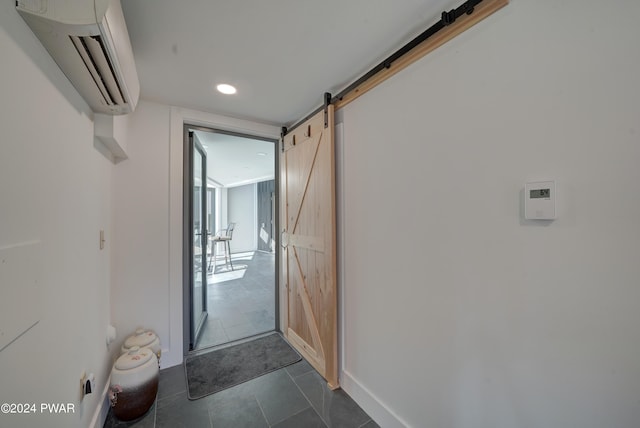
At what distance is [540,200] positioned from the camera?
899 millimetres

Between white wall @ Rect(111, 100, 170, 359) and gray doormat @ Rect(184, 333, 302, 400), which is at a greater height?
white wall @ Rect(111, 100, 170, 359)

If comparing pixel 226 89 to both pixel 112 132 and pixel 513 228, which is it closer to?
pixel 112 132

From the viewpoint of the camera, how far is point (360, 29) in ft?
4.33

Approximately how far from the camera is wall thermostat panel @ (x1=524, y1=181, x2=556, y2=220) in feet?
Answer: 2.86

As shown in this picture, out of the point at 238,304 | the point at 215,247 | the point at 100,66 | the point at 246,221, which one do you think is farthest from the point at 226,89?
the point at 246,221

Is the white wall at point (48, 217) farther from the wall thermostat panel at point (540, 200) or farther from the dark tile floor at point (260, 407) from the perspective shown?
the wall thermostat panel at point (540, 200)

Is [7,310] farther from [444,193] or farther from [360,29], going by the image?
[360,29]

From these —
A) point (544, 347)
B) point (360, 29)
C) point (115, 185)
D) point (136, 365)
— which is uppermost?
point (360, 29)

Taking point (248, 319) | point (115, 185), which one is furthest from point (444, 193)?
point (248, 319)

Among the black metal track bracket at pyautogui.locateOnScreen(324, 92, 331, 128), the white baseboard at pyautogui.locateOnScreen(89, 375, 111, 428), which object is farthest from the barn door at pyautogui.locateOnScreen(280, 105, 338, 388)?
the white baseboard at pyautogui.locateOnScreen(89, 375, 111, 428)

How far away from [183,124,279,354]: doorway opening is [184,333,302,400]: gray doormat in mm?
209

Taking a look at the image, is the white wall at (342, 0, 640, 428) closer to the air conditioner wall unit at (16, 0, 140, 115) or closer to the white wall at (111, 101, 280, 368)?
the air conditioner wall unit at (16, 0, 140, 115)

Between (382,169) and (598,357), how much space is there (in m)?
1.21

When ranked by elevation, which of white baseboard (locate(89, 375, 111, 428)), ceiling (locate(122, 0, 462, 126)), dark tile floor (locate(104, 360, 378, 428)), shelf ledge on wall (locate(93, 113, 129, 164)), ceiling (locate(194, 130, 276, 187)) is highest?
ceiling (locate(194, 130, 276, 187))
